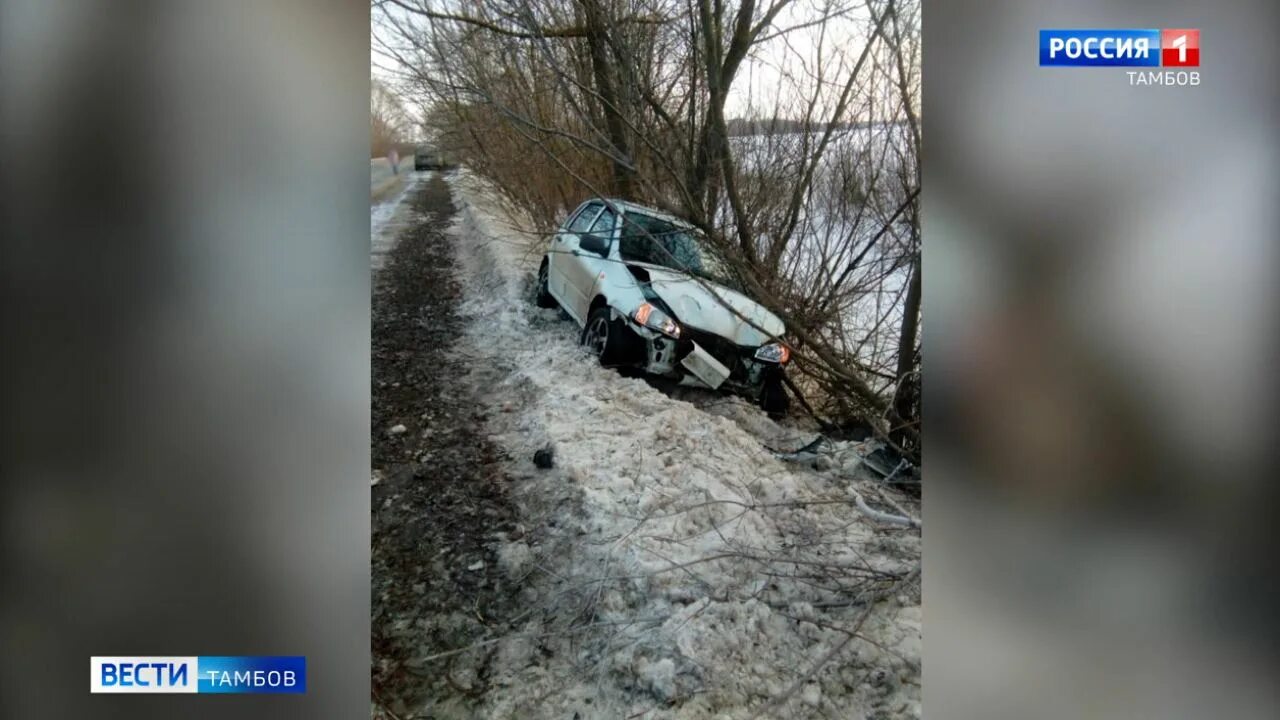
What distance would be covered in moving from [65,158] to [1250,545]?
2620 mm

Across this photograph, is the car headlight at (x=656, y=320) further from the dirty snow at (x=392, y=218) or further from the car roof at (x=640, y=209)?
the dirty snow at (x=392, y=218)

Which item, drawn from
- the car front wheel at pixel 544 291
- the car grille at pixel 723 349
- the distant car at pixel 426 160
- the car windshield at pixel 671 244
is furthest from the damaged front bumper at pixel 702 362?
the distant car at pixel 426 160

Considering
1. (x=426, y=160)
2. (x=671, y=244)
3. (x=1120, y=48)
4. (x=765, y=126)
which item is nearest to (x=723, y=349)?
(x=671, y=244)

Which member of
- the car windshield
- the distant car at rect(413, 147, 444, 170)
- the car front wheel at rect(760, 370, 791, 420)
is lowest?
the car front wheel at rect(760, 370, 791, 420)

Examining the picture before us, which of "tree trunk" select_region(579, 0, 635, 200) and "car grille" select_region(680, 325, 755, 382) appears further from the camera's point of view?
"car grille" select_region(680, 325, 755, 382)

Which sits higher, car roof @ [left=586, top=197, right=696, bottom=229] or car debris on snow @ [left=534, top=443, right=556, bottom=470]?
car roof @ [left=586, top=197, right=696, bottom=229]

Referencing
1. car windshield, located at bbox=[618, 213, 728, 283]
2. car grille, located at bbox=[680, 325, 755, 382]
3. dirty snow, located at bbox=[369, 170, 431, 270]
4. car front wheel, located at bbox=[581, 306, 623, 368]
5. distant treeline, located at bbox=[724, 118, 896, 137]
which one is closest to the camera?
dirty snow, located at bbox=[369, 170, 431, 270]

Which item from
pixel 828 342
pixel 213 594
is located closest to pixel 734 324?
pixel 828 342

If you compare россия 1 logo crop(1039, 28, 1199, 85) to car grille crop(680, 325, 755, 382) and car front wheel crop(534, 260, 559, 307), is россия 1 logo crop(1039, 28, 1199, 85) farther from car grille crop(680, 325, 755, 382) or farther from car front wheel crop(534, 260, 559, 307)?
car front wheel crop(534, 260, 559, 307)

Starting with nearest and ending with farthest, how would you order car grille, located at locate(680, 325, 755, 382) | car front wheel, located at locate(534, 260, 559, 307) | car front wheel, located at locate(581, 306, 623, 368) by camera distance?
car grille, located at locate(680, 325, 755, 382) < car front wheel, located at locate(581, 306, 623, 368) < car front wheel, located at locate(534, 260, 559, 307)

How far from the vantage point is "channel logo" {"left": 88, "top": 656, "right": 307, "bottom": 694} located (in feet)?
4.94

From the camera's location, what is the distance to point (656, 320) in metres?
3.80

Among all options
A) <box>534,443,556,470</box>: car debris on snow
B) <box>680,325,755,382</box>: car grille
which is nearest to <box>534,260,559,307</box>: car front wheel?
<box>680,325,755,382</box>: car grille

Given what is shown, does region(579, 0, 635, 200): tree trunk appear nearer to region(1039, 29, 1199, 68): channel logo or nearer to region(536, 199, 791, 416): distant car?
region(536, 199, 791, 416): distant car
